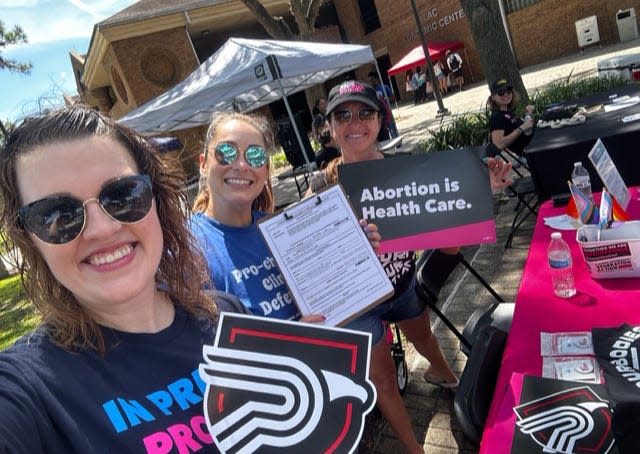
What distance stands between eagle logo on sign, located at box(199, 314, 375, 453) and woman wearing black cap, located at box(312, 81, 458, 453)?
100 centimetres

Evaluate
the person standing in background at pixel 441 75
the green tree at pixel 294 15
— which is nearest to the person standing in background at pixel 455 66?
the person standing in background at pixel 441 75

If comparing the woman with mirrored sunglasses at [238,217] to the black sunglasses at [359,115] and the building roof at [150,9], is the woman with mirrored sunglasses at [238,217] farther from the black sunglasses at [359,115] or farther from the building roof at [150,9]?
the building roof at [150,9]

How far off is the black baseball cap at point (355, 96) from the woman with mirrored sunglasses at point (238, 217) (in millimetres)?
502

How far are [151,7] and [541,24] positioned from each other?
1804 centimetres

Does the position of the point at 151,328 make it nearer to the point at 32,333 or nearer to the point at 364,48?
the point at 32,333

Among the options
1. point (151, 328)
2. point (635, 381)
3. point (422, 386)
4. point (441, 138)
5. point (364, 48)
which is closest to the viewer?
point (151, 328)

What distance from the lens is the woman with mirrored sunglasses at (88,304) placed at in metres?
0.94

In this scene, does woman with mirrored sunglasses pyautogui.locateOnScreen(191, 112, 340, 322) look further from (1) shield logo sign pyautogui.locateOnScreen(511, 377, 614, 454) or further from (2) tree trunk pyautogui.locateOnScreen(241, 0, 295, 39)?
(2) tree trunk pyautogui.locateOnScreen(241, 0, 295, 39)

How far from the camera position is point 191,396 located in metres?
1.08

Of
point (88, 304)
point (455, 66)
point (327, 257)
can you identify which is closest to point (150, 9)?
point (455, 66)

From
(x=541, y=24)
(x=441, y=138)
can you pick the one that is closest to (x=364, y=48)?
(x=441, y=138)

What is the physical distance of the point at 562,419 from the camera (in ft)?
4.18

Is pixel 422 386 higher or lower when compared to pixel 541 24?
lower

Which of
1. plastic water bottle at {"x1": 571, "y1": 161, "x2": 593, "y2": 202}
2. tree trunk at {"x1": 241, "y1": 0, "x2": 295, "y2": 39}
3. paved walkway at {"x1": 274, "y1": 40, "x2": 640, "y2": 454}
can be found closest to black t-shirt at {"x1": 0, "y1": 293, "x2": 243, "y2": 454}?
paved walkway at {"x1": 274, "y1": 40, "x2": 640, "y2": 454}
